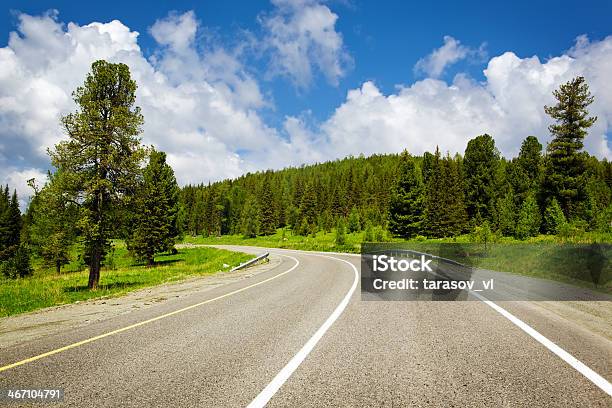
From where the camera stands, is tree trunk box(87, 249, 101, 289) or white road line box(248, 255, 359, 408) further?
tree trunk box(87, 249, 101, 289)

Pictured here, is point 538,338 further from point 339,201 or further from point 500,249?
point 339,201

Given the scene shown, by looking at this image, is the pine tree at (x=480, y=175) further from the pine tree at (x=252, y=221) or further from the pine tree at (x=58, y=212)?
the pine tree at (x=252, y=221)

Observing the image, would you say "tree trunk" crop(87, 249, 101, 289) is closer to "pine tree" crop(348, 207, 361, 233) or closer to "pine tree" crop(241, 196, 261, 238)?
"pine tree" crop(348, 207, 361, 233)

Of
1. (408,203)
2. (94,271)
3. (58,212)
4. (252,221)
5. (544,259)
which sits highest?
(408,203)

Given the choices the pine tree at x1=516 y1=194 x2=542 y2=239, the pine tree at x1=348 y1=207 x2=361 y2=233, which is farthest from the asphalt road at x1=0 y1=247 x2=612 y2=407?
the pine tree at x1=348 y1=207 x2=361 y2=233

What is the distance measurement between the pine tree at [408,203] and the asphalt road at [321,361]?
37845 mm

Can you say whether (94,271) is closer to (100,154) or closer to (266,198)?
(100,154)

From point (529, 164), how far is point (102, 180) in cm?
6605

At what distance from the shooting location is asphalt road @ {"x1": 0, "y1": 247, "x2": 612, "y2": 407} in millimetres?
3740

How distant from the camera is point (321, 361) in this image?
4.86 meters

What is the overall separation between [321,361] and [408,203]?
42.5 meters

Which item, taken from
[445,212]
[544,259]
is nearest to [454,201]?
[445,212]

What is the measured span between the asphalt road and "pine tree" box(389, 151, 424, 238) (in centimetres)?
3785

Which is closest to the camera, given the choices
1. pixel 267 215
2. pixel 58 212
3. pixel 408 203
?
pixel 58 212
